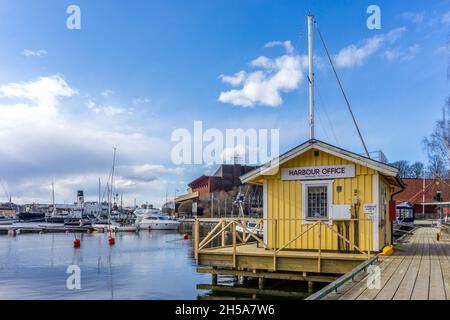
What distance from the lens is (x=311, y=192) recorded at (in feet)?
49.8

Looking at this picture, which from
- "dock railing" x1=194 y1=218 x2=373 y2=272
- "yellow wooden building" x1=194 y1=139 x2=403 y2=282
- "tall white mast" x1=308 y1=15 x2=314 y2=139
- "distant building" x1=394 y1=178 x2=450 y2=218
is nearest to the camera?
"yellow wooden building" x1=194 y1=139 x2=403 y2=282

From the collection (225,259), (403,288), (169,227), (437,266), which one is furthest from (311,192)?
(169,227)

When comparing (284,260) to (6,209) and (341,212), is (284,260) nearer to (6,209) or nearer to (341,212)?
(341,212)

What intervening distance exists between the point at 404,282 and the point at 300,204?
241 inches

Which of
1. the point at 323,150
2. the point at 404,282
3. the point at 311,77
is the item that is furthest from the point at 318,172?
the point at 404,282

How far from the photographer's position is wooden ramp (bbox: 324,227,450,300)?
312 inches

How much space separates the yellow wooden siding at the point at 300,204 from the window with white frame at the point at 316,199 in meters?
0.17

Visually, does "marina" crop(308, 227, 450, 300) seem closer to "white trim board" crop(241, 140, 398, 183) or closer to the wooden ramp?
the wooden ramp

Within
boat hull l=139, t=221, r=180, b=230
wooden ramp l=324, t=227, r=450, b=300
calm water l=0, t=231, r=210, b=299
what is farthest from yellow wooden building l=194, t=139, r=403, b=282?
boat hull l=139, t=221, r=180, b=230

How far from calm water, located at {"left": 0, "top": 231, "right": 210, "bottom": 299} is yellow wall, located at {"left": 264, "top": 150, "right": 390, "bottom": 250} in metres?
4.24

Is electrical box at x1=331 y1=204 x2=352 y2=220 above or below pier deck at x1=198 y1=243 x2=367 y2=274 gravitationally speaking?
above

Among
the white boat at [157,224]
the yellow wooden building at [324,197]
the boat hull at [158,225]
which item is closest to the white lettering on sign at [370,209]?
the yellow wooden building at [324,197]
